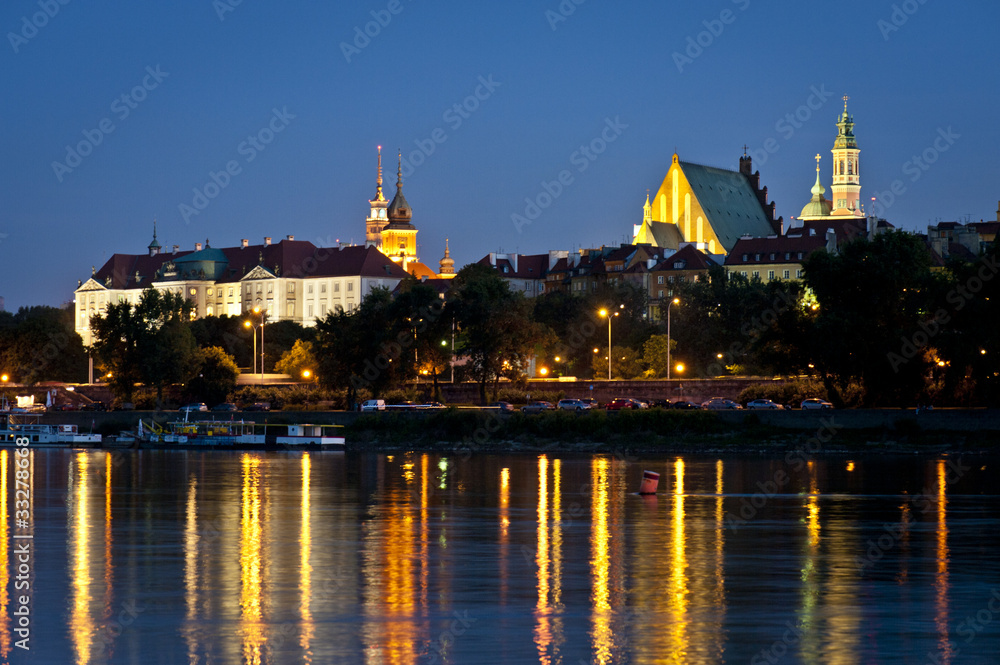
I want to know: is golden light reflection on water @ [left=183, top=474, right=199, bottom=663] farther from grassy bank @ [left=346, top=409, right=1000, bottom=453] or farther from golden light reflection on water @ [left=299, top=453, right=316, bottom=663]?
grassy bank @ [left=346, top=409, right=1000, bottom=453]

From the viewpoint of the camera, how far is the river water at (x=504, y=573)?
21.5m

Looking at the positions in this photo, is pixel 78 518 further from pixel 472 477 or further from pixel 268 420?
pixel 268 420

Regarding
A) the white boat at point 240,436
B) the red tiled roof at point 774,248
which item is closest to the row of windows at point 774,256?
the red tiled roof at point 774,248

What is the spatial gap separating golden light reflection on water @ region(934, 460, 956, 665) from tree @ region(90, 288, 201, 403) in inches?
2873

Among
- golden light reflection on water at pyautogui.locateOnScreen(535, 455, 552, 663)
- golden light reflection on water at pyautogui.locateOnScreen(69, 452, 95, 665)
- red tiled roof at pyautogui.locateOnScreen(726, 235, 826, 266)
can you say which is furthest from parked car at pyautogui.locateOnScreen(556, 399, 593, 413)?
red tiled roof at pyautogui.locateOnScreen(726, 235, 826, 266)

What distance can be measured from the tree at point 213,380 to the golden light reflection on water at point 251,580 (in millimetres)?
61647

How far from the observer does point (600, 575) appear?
2820 centimetres

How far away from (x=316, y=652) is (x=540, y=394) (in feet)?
258

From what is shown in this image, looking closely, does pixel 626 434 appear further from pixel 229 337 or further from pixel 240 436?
pixel 229 337

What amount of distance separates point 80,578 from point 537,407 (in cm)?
6219

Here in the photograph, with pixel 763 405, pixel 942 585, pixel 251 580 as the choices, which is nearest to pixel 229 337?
pixel 763 405

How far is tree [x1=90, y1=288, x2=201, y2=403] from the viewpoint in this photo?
107812mm

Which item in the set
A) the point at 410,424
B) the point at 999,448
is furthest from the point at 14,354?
the point at 999,448

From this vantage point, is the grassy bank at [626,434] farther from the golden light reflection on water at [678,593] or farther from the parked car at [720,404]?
the golden light reflection on water at [678,593]
